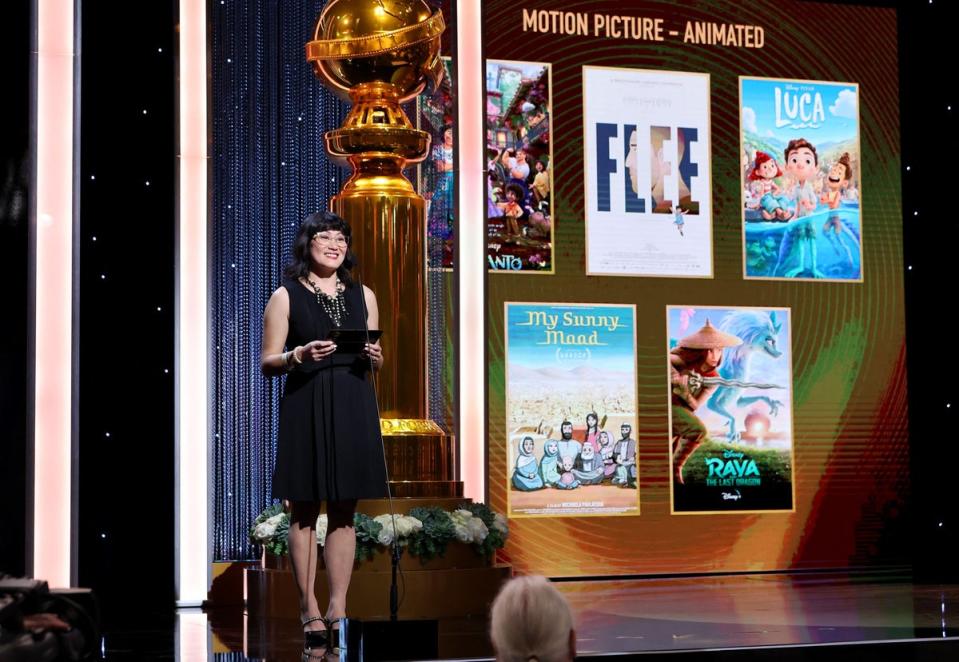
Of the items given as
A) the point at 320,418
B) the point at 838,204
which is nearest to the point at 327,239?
the point at 320,418

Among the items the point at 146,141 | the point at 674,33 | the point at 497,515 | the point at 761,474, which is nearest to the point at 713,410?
the point at 761,474

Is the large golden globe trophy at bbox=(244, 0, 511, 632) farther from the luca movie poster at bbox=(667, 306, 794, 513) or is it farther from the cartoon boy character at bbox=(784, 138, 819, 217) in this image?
the cartoon boy character at bbox=(784, 138, 819, 217)

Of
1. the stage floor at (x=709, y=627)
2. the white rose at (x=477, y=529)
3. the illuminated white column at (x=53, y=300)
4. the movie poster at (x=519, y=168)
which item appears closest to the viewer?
the stage floor at (x=709, y=627)

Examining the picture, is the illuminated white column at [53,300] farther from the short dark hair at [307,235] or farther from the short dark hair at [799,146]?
the short dark hair at [799,146]

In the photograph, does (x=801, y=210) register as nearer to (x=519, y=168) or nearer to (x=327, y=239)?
(x=519, y=168)

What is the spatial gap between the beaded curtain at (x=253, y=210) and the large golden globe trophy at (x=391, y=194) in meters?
0.15

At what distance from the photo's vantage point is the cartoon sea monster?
7.83 meters

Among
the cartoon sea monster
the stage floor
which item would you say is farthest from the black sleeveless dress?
the cartoon sea monster

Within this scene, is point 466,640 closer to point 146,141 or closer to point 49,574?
point 49,574

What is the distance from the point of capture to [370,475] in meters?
4.14

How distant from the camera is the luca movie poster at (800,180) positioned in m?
7.92

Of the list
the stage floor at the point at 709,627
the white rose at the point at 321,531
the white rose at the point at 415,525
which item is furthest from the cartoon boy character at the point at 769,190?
the white rose at the point at 321,531

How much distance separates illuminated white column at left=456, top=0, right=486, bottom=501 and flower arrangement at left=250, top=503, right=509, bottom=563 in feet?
1.29

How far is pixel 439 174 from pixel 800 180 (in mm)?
3227
